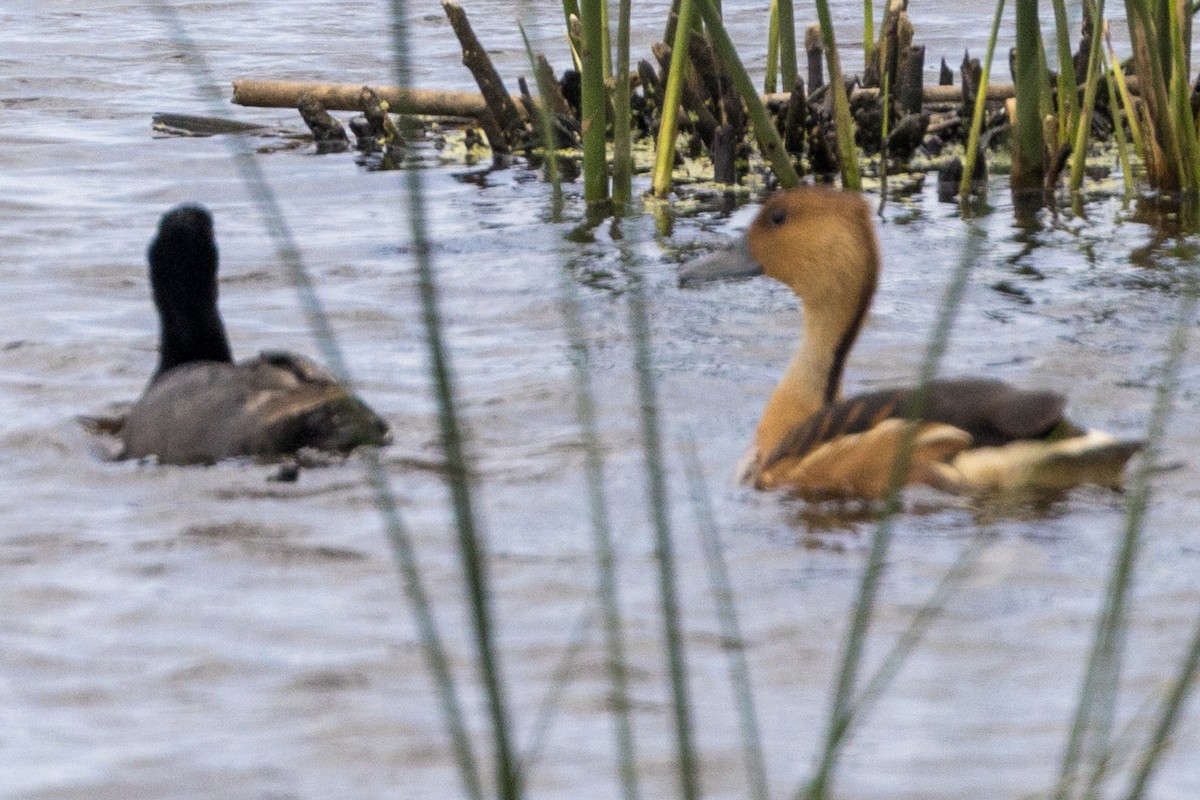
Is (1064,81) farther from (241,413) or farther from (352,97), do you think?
(352,97)

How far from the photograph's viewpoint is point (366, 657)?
14.9 ft

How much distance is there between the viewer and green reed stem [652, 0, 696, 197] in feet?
27.4

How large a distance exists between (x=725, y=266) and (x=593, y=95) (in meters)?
1.95

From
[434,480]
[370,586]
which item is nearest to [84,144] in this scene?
[434,480]

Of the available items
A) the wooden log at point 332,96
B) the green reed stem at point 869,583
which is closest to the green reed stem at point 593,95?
the wooden log at point 332,96

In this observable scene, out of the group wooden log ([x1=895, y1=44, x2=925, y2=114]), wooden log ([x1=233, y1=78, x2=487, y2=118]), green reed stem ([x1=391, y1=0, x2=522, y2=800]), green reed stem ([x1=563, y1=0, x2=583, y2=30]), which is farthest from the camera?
wooden log ([x1=233, y1=78, x2=487, y2=118])

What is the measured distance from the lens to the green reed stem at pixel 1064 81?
849 cm

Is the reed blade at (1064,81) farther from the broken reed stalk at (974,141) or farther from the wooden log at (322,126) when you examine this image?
the wooden log at (322,126)

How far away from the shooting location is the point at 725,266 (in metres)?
6.88

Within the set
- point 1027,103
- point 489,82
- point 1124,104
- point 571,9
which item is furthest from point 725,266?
point 489,82

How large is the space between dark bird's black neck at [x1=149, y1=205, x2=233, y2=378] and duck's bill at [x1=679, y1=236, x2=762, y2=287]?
1.69 m

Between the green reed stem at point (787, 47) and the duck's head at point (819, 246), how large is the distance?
356cm

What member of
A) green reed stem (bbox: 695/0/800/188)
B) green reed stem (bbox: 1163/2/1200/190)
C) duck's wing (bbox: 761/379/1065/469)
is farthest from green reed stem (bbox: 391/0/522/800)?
green reed stem (bbox: 1163/2/1200/190)

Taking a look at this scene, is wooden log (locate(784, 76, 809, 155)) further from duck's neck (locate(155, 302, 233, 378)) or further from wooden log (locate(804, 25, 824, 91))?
duck's neck (locate(155, 302, 233, 378))
